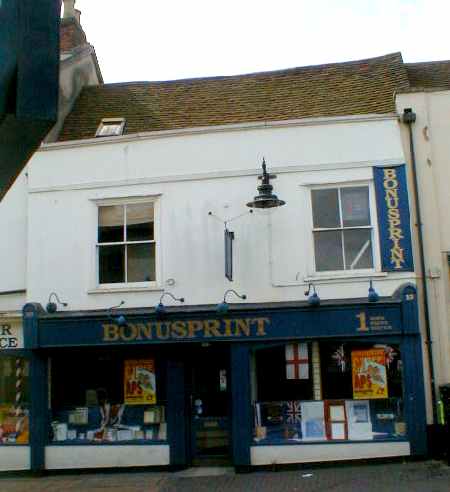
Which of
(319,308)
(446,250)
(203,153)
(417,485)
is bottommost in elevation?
(417,485)

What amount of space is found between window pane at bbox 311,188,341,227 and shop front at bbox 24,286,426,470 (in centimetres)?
151

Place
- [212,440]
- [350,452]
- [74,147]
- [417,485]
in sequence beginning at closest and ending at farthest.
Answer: [417,485]
[350,452]
[212,440]
[74,147]

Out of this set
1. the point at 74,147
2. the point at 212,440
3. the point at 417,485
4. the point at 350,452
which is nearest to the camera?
the point at 417,485

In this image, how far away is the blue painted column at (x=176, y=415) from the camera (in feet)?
39.4

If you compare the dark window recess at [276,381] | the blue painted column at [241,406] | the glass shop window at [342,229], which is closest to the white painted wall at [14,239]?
the blue painted column at [241,406]

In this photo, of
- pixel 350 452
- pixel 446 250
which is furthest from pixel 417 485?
pixel 446 250

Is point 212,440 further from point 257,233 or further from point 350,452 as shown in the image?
point 257,233

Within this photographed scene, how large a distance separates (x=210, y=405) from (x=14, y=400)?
3.77m

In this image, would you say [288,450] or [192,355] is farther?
[192,355]

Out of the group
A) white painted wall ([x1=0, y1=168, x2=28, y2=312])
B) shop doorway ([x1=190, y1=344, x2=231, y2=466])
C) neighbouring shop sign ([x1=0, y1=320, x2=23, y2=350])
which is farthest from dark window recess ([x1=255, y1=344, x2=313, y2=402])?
white painted wall ([x1=0, y1=168, x2=28, y2=312])

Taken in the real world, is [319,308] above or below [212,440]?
above

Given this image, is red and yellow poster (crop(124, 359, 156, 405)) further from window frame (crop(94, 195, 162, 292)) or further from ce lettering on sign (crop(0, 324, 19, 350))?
ce lettering on sign (crop(0, 324, 19, 350))

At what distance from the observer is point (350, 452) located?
11555mm

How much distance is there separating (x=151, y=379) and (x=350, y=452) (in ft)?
12.3
